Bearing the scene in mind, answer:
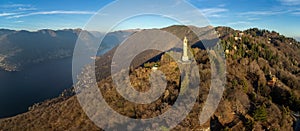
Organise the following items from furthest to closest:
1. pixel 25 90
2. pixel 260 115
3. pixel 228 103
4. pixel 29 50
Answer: pixel 29 50 → pixel 25 90 → pixel 228 103 → pixel 260 115

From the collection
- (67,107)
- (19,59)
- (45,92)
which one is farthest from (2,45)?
(67,107)

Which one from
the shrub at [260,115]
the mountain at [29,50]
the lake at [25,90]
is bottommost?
the lake at [25,90]

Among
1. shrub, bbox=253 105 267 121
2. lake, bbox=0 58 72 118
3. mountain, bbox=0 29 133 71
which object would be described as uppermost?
mountain, bbox=0 29 133 71

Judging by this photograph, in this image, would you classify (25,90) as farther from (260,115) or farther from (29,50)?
(29,50)

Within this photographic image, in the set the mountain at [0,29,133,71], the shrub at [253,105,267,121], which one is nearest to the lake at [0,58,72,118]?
the mountain at [0,29,133,71]

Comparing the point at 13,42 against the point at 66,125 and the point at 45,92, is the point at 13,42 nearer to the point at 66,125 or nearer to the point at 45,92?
the point at 45,92

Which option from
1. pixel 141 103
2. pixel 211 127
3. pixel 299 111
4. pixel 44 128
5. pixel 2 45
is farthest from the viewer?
pixel 2 45

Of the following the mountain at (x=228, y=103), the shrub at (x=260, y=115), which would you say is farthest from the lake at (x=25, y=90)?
the shrub at (x=260, y=115)

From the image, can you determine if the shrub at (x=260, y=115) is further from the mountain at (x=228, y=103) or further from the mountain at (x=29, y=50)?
the mountain at (x=29, y=50)

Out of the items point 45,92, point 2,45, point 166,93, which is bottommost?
point 45,92

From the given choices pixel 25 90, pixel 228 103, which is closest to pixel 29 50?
pixel 25 90

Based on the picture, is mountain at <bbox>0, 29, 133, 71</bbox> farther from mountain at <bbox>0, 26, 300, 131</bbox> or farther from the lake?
mountain at <bbox>0, 26, 300, 131</bbox>
